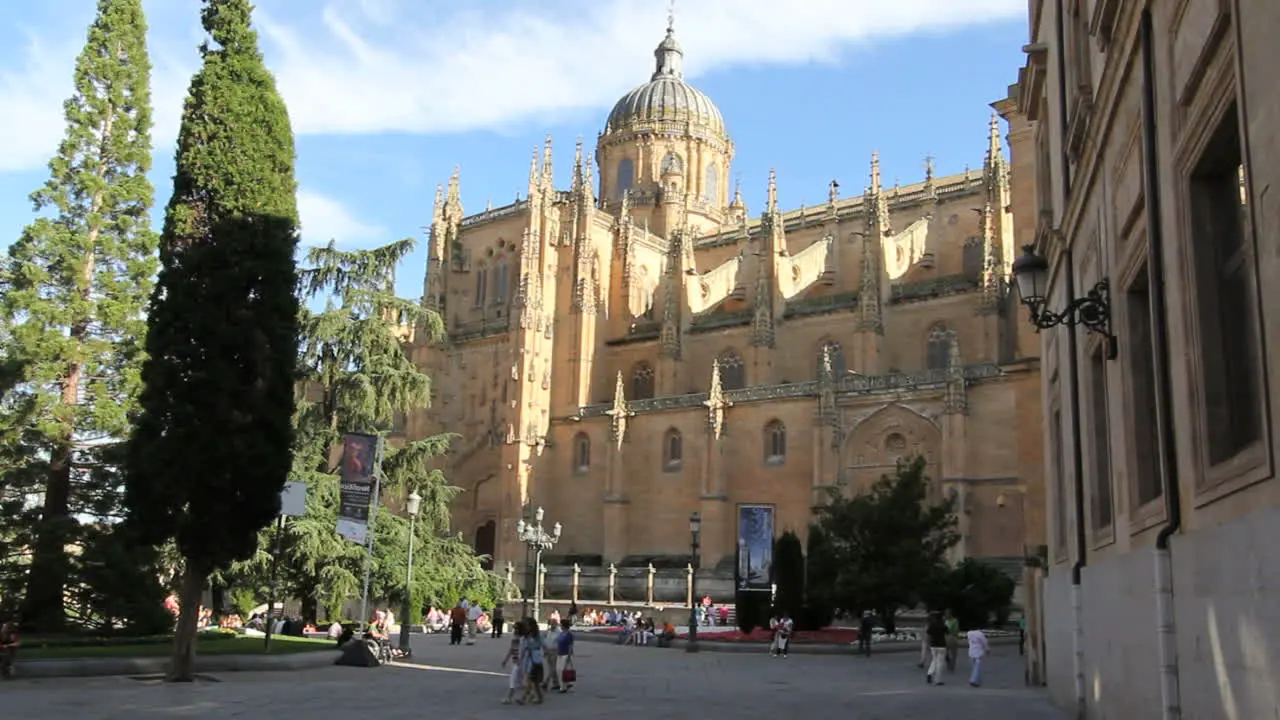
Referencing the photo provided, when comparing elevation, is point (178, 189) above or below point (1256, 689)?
above

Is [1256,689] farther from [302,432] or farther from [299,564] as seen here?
[302,432]

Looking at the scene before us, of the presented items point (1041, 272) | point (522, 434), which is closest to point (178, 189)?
point (1041, 272)

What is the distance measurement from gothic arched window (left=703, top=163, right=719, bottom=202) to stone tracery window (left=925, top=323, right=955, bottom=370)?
824 inches

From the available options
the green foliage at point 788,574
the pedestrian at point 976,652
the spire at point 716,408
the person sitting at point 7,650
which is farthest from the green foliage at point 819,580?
the person sitting at point 7,650

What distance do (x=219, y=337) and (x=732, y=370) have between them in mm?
33420

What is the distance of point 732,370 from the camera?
48062mm

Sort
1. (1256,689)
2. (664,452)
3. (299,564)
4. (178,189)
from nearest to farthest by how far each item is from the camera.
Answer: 1. (1256,689)
2. (178,189)
3. (299,564)
4. (664,452)

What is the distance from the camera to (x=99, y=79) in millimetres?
23922

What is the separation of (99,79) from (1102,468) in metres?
22.2

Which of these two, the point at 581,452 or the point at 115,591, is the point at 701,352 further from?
the point at 115,591

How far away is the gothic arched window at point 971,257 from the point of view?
44062 mm

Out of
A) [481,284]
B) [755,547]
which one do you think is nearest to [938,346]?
[755,547]

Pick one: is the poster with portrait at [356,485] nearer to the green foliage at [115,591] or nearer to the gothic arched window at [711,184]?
the green foliage at [115,591]

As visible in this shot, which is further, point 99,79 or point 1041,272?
point 99,79
